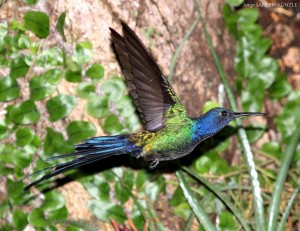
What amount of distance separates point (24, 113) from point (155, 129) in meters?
0.87

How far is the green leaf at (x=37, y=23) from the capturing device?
10.6 ft

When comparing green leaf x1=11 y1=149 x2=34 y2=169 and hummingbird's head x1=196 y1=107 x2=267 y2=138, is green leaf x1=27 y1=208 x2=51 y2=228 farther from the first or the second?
hummingbird's head x1=196 y1=107 x2=267 y2=138

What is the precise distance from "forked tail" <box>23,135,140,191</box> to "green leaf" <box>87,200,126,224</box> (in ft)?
1.61

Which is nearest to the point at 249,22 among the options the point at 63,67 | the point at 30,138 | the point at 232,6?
the point at 232,6

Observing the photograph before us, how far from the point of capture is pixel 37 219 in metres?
3.37

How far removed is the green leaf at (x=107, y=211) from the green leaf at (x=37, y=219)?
30 cm

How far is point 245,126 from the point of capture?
13.5 ft

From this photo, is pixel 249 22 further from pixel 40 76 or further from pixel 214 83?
pixel 40 76

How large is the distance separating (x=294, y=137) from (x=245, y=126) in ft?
1.84

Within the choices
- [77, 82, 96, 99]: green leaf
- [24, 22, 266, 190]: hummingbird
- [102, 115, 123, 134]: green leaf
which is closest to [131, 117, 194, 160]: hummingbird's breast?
[24, 22, 266, 190]: hummingbird

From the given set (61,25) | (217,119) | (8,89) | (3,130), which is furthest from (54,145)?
(217,119)

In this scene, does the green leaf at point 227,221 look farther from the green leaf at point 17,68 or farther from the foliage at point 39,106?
the green leaf at point 17,68

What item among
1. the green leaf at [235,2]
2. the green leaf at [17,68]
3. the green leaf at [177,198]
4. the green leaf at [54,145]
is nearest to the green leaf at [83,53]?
the green leaf at [17,68]

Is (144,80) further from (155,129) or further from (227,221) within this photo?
(227,221)
